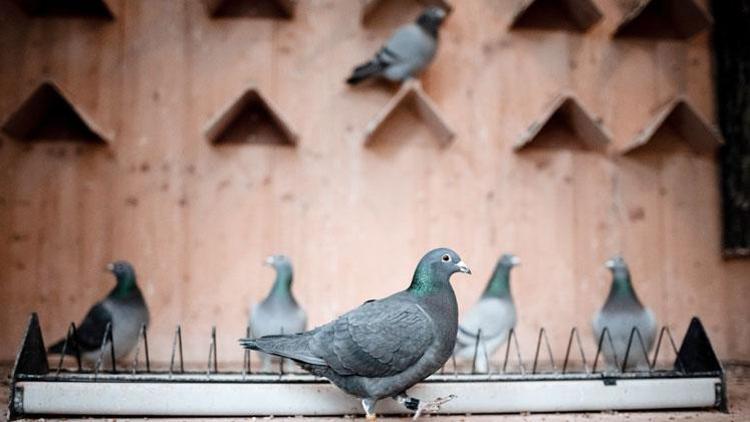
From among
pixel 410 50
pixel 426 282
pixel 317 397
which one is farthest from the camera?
pixel 410 50

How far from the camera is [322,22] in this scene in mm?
3969

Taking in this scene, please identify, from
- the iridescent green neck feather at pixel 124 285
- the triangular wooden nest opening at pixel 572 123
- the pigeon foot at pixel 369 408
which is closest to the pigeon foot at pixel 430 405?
the pigeon foot at pixel 369 408

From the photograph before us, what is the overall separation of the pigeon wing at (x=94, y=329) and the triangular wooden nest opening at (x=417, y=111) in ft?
4.85

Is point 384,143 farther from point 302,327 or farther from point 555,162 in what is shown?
point 302,327

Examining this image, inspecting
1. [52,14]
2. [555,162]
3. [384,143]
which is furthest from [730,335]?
[52,14]

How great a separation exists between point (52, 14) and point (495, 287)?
2574 millimetres

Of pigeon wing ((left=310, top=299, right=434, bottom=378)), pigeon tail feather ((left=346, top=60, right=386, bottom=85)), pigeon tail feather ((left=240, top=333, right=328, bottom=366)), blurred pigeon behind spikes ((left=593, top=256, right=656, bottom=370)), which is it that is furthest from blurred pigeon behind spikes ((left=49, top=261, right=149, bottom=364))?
blurred pigeon behind spikes ((left=593, top=256, right=656, bottom=370))

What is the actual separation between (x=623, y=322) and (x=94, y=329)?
2.19 m

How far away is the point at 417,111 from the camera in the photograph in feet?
12.8

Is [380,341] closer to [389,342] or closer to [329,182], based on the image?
[389,342]

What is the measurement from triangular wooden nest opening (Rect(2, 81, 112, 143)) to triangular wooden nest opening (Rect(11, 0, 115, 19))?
475 millimetres

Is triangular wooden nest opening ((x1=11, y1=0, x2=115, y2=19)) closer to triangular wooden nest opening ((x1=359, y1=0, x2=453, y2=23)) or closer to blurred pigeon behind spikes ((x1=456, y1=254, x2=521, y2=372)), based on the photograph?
triangular wooden nest opening ((x1=359, y1=0, x2=453, y2=23))

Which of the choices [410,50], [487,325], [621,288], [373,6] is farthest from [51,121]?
[621,288]

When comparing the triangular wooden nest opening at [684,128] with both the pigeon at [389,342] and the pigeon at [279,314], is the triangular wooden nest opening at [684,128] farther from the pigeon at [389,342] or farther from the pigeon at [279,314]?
the pigeon at [389,342]
